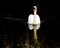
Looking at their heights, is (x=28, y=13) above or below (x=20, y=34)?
above

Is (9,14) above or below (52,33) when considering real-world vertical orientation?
above

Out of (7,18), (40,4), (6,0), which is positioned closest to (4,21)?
(7,18)

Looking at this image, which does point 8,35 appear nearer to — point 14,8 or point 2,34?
point 2,34

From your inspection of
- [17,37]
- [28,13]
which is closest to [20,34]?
[17,37]

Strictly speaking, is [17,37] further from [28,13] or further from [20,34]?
[28,13]

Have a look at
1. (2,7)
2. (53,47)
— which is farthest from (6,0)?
(53,47)

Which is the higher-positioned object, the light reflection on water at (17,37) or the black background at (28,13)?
the black background at (28,13)

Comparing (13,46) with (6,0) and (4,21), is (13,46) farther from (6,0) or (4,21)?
(6,0)

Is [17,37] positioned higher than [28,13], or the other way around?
[28,13]

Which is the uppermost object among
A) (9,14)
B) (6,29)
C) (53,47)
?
(9,14)

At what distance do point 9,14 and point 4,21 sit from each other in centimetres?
8

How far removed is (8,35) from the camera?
2322mm

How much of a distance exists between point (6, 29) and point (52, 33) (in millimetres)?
463

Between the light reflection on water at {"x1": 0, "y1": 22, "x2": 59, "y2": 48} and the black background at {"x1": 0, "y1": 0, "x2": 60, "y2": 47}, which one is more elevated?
the black background at {"x1": 0, "y1": 0, "x2": 60, "y2": 47}
